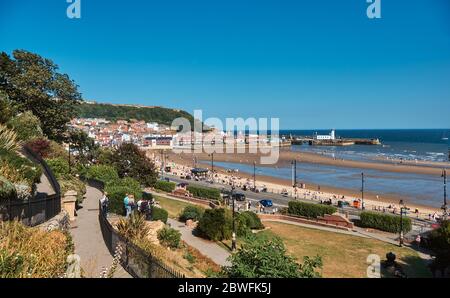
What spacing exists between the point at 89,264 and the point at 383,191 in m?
47.4

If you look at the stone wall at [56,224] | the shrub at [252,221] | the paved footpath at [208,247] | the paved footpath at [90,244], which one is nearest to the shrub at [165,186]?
the shrub at [252,221]

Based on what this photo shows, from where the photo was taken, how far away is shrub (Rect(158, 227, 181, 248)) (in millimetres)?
14954

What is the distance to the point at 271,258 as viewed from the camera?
790cm

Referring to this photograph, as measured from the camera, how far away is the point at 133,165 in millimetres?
32438

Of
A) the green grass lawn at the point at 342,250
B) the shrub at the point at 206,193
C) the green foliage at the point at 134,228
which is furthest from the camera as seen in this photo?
the shrub at the point at 206,193

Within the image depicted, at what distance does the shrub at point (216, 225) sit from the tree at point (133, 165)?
12278mm

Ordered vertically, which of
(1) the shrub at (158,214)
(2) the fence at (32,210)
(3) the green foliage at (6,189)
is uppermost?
(3) the green foliage at (6,189)

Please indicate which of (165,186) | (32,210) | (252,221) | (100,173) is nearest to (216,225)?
(252,221)

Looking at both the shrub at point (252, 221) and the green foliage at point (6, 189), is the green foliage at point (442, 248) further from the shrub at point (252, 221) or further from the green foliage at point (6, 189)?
the green foliage at point (6, 189)

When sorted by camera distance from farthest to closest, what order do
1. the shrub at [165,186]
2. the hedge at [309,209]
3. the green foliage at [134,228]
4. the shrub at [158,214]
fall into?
the shrub at [165,186], the hedge at [309,209], the shrub at [158,214], the green foliage at [134,228]

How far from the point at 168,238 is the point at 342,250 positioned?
10.3m

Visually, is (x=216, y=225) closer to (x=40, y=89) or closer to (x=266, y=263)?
(x=266, y=263)

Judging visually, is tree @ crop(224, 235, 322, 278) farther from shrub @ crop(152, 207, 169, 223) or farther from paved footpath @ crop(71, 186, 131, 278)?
shrub @ crop(152, 207, 169, 223)

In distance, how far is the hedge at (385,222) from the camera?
2695cm
